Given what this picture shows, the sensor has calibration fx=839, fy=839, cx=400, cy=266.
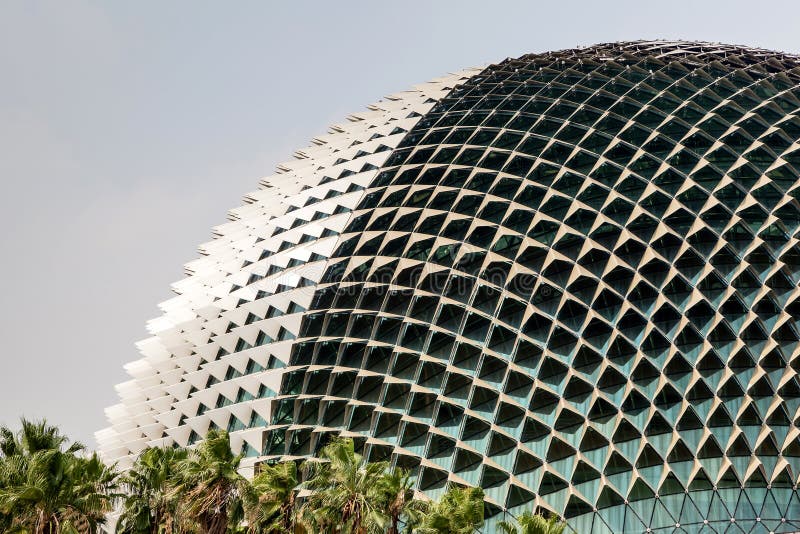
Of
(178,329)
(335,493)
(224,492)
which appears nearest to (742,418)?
(335,493)

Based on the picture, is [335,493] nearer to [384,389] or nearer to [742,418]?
[384,389]

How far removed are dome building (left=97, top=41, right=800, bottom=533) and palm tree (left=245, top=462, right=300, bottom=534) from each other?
11.6m

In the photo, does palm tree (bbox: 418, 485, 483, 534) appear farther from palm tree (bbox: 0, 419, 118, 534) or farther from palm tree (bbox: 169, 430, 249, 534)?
palm tree (bbox: 0, 419, 118, 534)

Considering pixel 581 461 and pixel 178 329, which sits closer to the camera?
pixel 581 461

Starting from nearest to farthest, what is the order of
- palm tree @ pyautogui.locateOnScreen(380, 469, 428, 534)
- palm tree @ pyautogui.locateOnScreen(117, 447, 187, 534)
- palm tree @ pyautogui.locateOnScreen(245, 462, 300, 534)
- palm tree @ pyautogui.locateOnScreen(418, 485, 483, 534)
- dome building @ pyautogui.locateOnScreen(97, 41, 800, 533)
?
palm tree @ pyautogui.locateOnScreen(418, 485, 483, 534), palm tree @ pyautogui.locateOnScreen(380, 469, 428, 534), palm tree @ pyautogui.locateOnScreen(245, 462, 300, 534), palm tree @ pyautogui.locateOnScreen(117, 447, 187, 534), dome building @ pyautogui.locateOnScreen(97, 41, 800, 533)

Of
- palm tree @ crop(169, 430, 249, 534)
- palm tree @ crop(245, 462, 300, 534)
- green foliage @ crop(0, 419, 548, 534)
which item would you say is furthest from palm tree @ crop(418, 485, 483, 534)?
palm tree @ crop(169, 430, 249, 534)

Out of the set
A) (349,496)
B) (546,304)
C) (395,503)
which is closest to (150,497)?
(349,496)

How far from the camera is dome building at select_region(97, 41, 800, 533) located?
3788 cm

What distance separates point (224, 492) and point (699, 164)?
30.5 meters

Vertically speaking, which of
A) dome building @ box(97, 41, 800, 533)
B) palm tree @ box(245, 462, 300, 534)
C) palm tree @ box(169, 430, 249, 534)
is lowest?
dome building @ box(97, 41, 800, 533)

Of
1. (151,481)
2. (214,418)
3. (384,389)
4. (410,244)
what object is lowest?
(214,418)

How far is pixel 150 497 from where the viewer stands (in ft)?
98.3

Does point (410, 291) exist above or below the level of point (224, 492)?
below

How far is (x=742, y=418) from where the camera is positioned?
1492 inches
